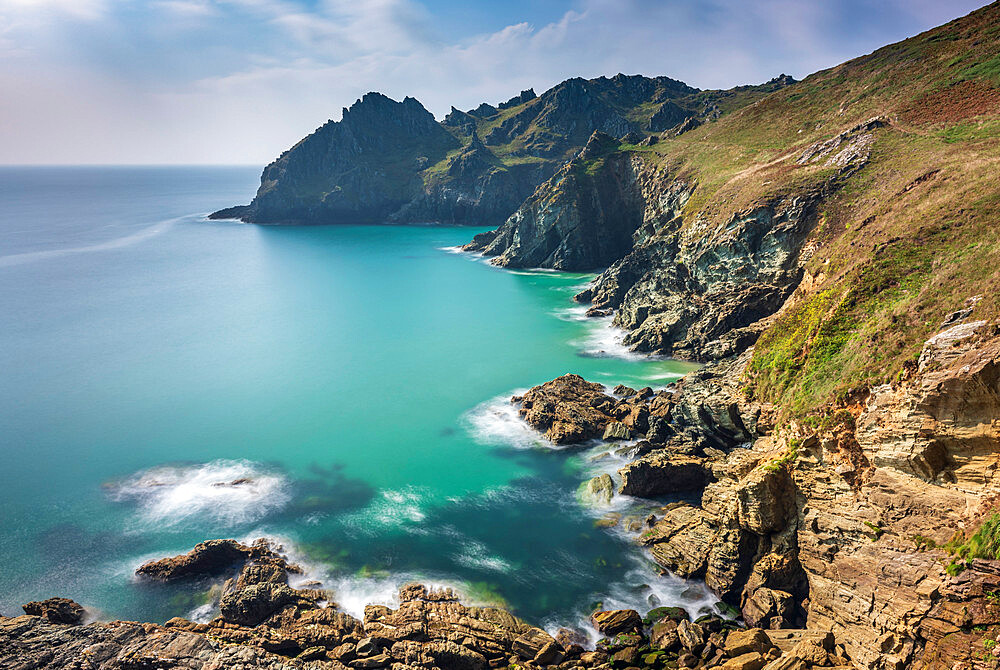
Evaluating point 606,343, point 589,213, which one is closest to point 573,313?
point 606,343

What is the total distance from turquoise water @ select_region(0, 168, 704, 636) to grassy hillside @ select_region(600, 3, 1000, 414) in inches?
582

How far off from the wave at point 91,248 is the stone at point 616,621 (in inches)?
5449

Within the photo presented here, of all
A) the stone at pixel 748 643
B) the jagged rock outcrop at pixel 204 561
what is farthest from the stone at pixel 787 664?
the jagged rock outcrop at pixel 204 561

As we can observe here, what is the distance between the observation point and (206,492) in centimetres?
3647

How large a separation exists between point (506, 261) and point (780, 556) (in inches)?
3574

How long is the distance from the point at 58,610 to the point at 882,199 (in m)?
61.2

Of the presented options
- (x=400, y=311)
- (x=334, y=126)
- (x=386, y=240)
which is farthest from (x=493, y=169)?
(x=400, y=311)

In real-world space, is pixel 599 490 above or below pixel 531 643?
above

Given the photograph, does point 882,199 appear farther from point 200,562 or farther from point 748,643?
point 200,562

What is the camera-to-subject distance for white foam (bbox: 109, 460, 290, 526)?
34.0 metres

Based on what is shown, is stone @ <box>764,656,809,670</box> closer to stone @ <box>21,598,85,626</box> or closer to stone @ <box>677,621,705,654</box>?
stone @ <box>677,621,705,654</box>

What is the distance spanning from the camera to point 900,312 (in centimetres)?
2617

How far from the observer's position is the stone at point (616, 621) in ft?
76.0

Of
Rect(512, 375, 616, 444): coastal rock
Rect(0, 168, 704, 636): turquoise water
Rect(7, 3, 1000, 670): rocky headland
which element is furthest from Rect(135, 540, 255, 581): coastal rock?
Rect(512, 375, 616, 444): coastal rock
